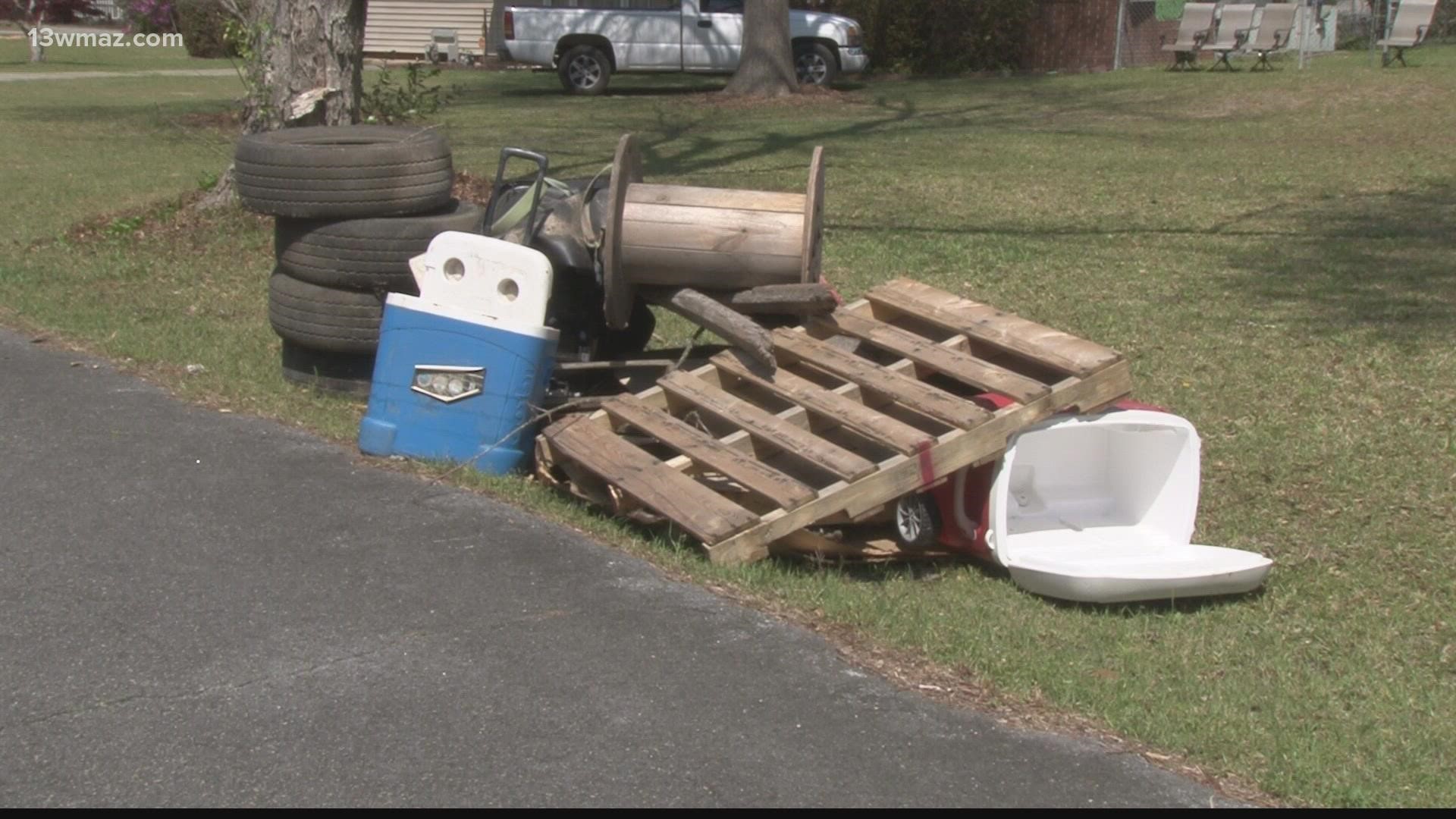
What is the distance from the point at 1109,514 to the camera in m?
6.27

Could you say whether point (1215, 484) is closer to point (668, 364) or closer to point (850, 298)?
point (668, 364)

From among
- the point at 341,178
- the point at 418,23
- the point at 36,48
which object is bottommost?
the point at 341,178

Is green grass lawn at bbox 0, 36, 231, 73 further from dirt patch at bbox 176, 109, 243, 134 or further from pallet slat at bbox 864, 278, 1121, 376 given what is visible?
pallet slat at bbox 864, 278, 1121, 376

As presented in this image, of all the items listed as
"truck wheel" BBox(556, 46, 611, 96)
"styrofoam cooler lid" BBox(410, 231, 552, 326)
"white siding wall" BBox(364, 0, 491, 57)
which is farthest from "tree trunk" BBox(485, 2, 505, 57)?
"styrofoam cooler lid" BBox(410, 231, 552, 326)

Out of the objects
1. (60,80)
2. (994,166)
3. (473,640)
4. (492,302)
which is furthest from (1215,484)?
(60,80)

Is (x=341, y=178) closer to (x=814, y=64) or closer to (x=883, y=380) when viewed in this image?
(x=883, y=380)

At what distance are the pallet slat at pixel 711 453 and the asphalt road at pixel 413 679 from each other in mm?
506

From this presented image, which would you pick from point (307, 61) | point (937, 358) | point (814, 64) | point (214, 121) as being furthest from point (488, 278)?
point (814, 64)

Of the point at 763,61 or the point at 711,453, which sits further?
the point at 763,61

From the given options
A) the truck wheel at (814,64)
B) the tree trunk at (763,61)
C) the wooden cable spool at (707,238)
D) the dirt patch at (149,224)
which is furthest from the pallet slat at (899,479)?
the truck wheel at (814,64)

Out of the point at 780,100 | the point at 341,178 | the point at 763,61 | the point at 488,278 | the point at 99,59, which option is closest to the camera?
the point at 488,278

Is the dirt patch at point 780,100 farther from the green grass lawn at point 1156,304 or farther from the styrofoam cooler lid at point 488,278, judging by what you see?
the styrofoam cooler lid at point 488,278

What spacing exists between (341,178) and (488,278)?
4.38 ft

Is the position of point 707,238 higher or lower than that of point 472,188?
higher
